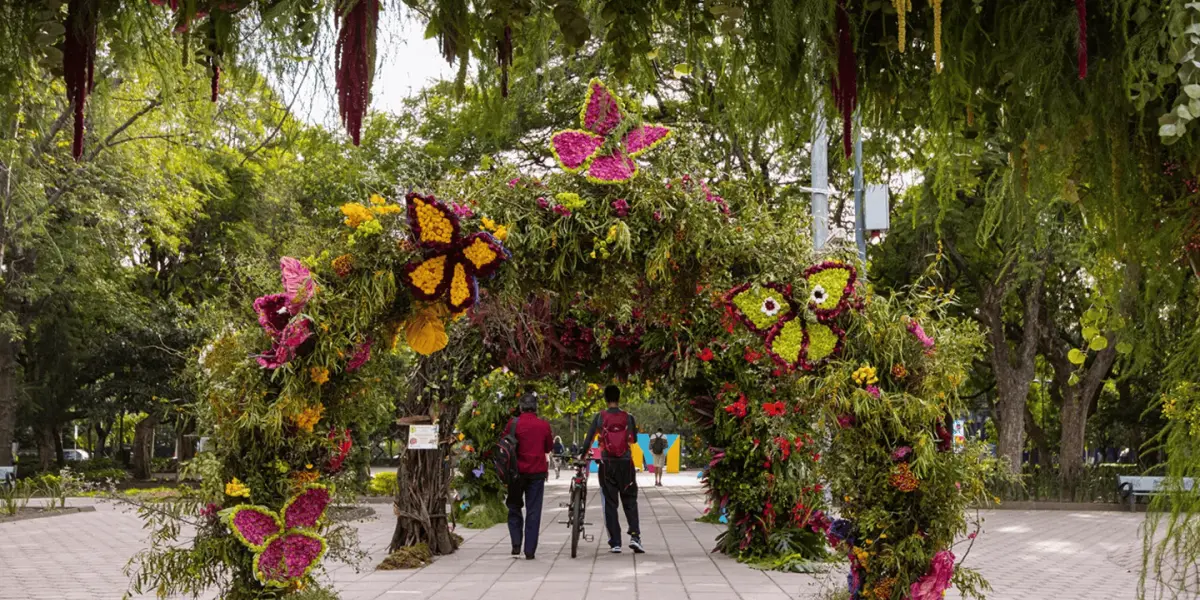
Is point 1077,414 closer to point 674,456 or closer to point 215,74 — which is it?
point 674,456

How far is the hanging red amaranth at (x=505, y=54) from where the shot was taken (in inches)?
106

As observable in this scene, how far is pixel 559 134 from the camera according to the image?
783cm

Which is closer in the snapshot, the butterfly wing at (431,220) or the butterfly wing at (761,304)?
the butterfly wing at (431,220)

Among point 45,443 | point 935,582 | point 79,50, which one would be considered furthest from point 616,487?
point 45,443

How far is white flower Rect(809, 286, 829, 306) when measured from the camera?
764 centimetres

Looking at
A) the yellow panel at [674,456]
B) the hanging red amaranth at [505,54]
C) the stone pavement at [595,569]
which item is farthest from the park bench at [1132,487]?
the yellow panel at [674,456]

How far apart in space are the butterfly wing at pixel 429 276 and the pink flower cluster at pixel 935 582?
351 cm

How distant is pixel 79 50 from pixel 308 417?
4666mm

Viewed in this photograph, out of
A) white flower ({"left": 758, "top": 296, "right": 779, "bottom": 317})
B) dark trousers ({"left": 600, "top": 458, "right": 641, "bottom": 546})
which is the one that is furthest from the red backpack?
white flower ({"left": 758, "top": 296, "right": 779, "bottom": 317})

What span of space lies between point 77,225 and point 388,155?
592 centimetres

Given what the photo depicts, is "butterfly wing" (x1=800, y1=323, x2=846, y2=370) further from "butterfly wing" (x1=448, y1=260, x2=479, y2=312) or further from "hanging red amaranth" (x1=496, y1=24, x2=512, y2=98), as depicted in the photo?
"hanging red amaranth" (x1=496, y1=24, x2=512, y2=98)

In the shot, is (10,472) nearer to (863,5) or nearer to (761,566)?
(761,566)

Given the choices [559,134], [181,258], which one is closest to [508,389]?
[559,134]

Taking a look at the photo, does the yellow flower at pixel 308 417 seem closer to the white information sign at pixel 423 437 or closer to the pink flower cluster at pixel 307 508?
the pink flower cluster at pixel 307 508
